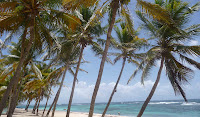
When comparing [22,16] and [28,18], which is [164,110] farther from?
[22,16]

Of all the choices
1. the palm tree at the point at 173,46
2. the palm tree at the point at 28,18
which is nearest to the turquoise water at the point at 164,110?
the palm tree at the point at 173,46

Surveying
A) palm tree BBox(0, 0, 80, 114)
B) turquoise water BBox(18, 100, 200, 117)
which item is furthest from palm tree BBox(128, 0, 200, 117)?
turquoise water BBox(18, 100, 200, 117)

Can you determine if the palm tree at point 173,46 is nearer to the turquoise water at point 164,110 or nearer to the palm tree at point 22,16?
the palm tree at point 22,16

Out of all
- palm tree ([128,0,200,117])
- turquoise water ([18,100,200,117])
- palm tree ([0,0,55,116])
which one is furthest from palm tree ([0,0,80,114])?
turquoise water ([18,100,200,117])

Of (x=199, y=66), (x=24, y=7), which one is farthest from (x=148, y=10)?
(x=24, y=7)

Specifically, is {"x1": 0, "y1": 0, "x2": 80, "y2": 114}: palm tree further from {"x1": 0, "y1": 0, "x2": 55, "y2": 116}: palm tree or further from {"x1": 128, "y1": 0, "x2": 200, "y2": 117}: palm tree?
{"x1": 128, "y1": 0, "x2": 200, "y2": 117}: palm tree

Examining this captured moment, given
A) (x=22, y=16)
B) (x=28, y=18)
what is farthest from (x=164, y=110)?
(x=22, y=16)

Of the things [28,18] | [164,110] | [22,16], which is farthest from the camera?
[164,110]

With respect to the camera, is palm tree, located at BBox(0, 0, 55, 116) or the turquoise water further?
the turquoise water

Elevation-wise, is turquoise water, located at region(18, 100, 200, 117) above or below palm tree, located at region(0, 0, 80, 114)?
below

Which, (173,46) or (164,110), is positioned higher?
(173,46)

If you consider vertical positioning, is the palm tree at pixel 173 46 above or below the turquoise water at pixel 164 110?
above

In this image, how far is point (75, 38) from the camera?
10.9m

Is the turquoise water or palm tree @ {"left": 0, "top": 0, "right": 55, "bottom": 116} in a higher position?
palm tree @ {"left": 0, "top": 0, "right": 55, "bottom": 116}
